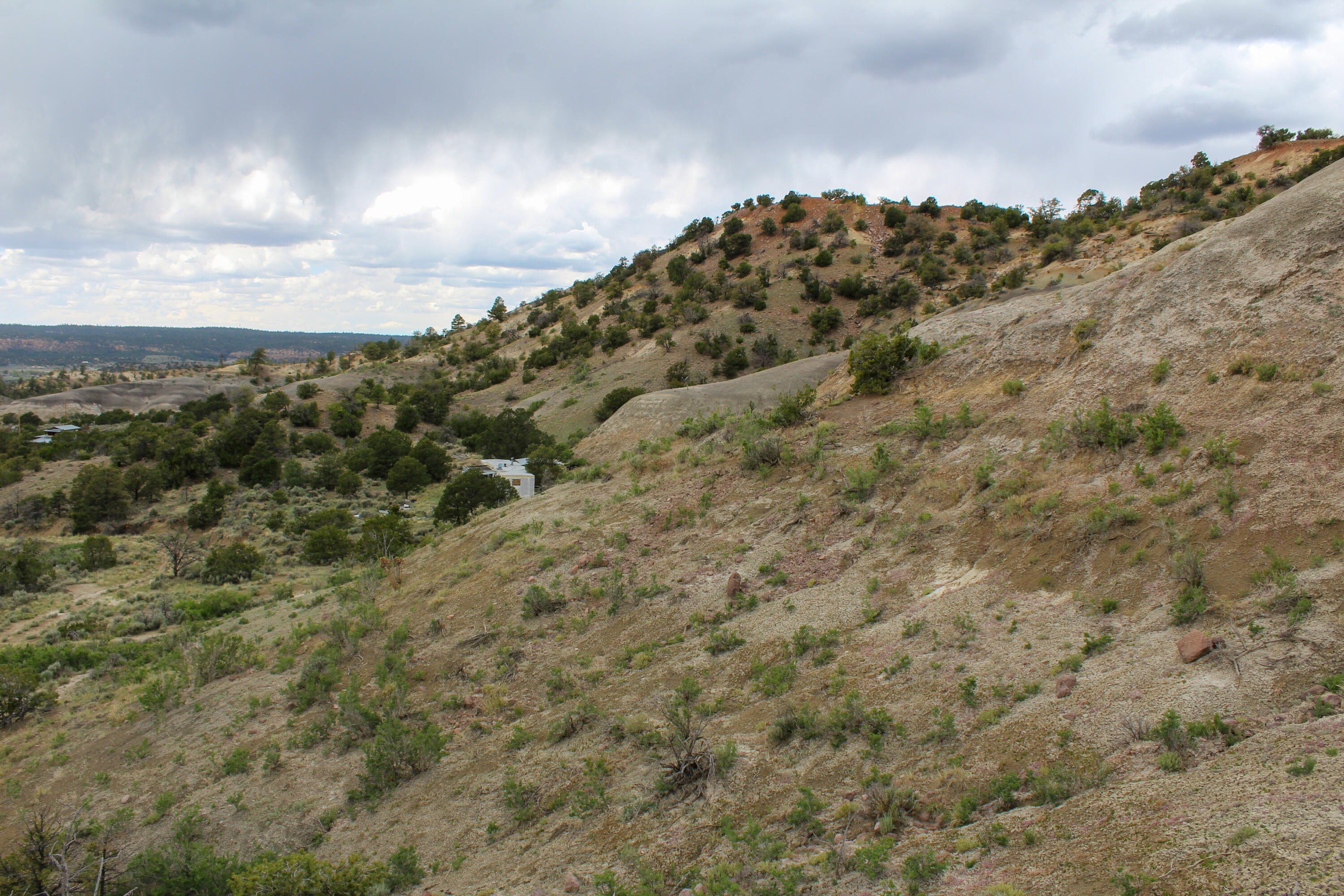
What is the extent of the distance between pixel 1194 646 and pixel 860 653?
10.4 feet

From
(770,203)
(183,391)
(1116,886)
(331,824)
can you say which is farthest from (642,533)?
(183,391)

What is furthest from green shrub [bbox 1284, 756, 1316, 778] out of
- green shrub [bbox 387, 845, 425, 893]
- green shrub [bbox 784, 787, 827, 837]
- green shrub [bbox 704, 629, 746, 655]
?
green shrub [bbox 387, 845, 425, 893]

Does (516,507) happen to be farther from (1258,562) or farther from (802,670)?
(1258,562)

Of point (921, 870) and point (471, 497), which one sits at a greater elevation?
point (921, 870)

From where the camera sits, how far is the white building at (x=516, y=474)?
27.0m

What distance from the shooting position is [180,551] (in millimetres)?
26641

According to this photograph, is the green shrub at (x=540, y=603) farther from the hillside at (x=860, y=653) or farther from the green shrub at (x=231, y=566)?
the green shrub at (x=231, y=566)

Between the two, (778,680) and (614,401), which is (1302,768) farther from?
(614,401)

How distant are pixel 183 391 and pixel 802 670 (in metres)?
92.7

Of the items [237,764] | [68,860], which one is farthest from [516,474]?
[68,860]

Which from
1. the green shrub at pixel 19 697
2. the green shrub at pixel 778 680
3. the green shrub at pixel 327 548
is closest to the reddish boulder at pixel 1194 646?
the green shrub at pixel 778 680

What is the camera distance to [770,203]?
63219 millimetres

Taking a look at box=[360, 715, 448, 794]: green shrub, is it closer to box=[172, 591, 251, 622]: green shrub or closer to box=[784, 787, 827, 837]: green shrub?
box=[784, 787, 827, 837]: green shrub

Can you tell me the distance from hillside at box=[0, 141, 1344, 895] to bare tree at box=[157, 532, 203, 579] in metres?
5.19
